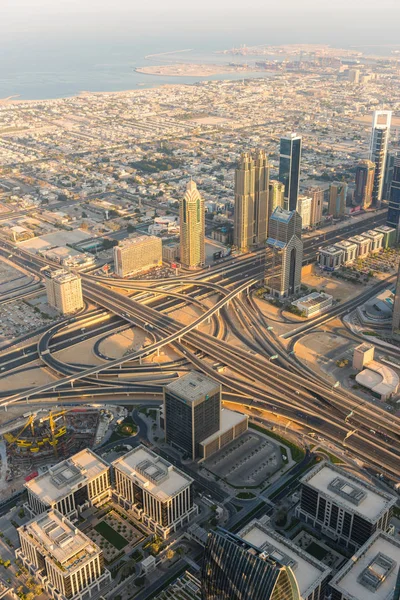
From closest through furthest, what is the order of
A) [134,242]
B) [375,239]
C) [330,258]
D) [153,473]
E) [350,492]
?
[350,492] < [153,473] < [134,242] < [330,258] < [375,239]

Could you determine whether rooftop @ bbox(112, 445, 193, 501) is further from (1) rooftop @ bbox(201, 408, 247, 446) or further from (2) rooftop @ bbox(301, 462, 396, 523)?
(2) rooftop @ bbox(301, 462, 396, 523)

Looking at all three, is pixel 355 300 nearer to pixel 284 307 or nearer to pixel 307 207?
pixel 284 307

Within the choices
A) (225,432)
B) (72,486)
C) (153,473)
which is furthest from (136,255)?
(72,486)

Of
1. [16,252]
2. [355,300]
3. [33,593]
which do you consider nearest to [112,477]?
[33,593]

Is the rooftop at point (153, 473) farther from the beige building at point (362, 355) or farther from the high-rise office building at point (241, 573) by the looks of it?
the beige building at point (362, 355)

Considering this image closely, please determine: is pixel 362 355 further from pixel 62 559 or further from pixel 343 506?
pixel 62 559

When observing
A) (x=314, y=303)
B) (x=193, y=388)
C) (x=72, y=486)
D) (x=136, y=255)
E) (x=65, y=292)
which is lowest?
(x=314, y=303)

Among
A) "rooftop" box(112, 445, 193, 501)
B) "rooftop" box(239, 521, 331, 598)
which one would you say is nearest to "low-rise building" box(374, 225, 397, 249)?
"rooftop" box(112, 445, 193, 501)
